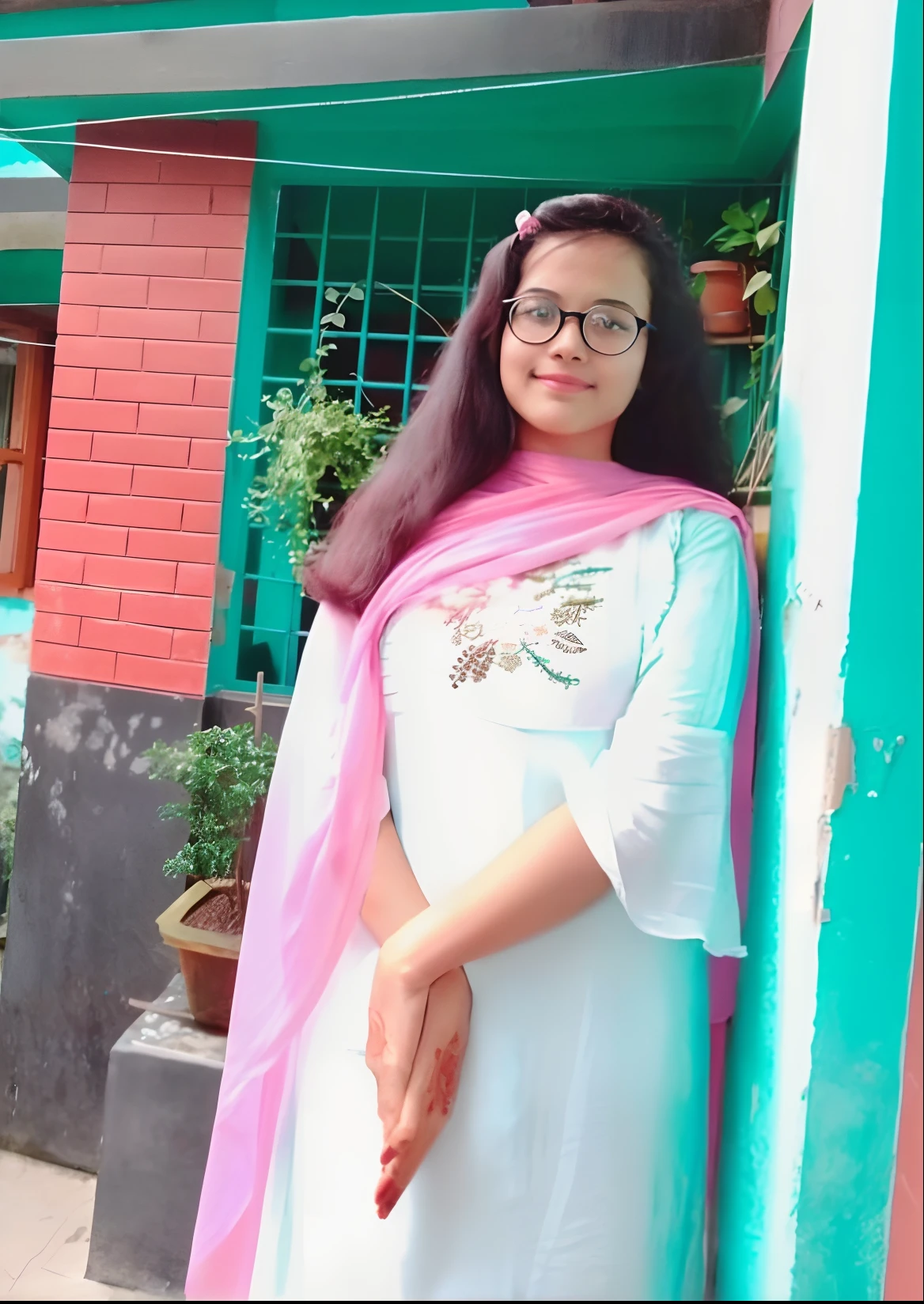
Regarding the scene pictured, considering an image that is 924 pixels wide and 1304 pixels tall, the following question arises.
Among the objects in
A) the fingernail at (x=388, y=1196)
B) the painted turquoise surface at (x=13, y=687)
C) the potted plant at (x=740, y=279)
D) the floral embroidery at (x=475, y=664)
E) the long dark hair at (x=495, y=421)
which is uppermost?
the potted plant at (x=740, y=279)

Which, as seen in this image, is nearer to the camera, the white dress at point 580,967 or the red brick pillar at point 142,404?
the white dress at point 580,967

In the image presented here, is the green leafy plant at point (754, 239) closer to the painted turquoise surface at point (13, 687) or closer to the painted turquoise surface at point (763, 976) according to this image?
the painted turquoise surface at point (763, 976)

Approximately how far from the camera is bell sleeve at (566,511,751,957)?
891mm

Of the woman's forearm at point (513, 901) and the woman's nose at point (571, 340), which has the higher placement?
the woman's nose at point (571, 340)

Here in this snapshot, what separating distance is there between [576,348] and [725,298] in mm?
342

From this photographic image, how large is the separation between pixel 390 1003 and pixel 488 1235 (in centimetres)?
25

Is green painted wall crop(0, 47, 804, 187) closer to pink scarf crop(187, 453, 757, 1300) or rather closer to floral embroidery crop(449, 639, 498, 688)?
pink scarf crop(187, 453, 757, 1300)

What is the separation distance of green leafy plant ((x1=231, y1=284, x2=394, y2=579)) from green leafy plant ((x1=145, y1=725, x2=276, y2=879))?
0.29m

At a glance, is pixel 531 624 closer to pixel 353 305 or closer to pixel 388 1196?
pixel 388 1196

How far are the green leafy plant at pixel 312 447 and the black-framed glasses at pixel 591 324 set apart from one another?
0.46 metres

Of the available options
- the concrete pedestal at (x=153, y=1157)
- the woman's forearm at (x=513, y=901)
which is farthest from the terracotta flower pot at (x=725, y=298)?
the concrete pedestal at (x=153, y=1157)

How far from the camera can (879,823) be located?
81 cm

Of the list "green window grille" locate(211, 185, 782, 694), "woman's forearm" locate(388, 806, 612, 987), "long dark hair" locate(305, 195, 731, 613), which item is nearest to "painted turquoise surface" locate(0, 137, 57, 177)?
"green window grille" locate(211, 185, 782, 694)

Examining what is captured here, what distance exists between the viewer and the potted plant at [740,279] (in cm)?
119
